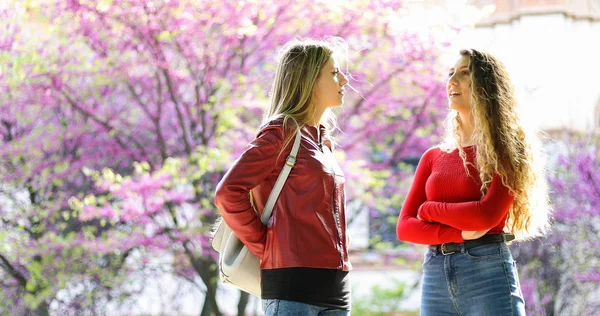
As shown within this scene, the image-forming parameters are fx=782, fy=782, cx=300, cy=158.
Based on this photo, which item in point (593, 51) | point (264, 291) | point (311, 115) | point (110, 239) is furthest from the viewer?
point (593, 51)

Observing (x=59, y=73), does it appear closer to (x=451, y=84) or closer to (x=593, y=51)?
(x=451, y=84)

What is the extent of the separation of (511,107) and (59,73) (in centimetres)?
359

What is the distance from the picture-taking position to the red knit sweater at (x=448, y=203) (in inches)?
80.1

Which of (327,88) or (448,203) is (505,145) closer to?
(448,203)

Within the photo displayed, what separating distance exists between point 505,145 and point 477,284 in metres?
0.38

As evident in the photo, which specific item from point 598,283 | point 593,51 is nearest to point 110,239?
point 598,283

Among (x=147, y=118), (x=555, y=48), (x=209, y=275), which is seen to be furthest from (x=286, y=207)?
(x=555, y=48)

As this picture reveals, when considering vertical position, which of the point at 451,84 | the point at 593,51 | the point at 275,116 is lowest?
the point at 275,116

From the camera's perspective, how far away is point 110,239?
15.9 ft

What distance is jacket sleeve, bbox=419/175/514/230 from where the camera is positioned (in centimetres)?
202

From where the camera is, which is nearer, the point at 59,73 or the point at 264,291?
the point at 264,291

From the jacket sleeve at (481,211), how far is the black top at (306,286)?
363mm

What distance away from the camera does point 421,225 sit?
216cm

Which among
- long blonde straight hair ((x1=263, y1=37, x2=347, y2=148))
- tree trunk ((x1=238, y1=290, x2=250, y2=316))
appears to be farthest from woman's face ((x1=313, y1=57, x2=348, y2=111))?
tree trunk ((x1=238, y1=290, x2=250, y2=316))
